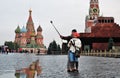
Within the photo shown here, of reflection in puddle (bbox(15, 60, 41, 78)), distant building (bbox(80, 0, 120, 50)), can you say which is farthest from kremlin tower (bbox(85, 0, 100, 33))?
reflection in puddle (bbox(15, 60, 41, 78))

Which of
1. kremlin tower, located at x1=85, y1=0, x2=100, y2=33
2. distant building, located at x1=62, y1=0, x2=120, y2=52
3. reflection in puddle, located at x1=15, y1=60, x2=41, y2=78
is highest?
kremlin tower, located at x1=85, y1=0, x2=100, y2=33

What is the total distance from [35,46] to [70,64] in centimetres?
18094

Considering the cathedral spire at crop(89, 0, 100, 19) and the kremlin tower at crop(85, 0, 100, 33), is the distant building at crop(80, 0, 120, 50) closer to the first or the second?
the kremlin tower at crop(85, 0, 100, 33)

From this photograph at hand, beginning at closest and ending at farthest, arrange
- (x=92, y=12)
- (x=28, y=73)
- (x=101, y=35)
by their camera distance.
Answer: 1. (x=28, y=73)
2. (x=101, y=35)
3. (x=92, y=12)

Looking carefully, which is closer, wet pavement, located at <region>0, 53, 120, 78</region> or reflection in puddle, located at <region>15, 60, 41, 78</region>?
reflection in puddle, located at <region>15, 60, 41, 78</region>

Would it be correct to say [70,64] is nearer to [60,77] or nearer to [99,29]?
[60,77]

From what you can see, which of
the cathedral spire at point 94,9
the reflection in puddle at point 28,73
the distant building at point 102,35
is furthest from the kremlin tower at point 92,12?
the reflection in puddle at point 28,73

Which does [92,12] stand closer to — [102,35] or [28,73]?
[102,35]

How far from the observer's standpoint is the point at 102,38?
115688 millimetres

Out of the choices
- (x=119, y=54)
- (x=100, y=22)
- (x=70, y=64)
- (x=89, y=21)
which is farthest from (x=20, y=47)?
(x=70, y=64)

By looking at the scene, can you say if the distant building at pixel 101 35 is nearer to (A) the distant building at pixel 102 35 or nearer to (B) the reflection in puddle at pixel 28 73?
(A) the distant building at pixel 102 35

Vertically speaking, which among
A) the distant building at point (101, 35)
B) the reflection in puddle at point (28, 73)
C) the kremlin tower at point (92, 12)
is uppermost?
the kremlin tower at point (92, 12)

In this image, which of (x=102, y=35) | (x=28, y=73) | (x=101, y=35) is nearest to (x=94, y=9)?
(x=102, y=35)

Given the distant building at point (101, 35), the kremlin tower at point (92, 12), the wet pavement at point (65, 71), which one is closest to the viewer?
the wet pavement at point (65, 71)
